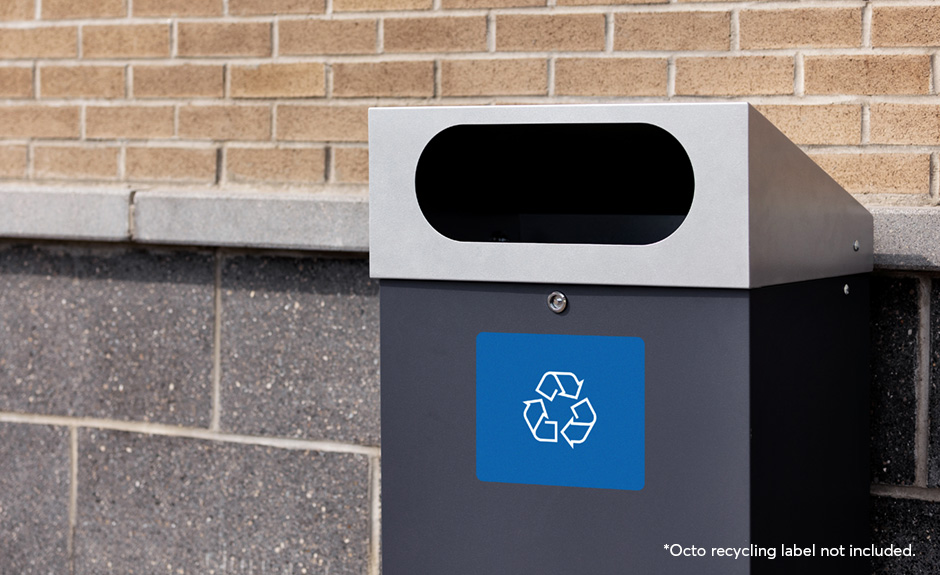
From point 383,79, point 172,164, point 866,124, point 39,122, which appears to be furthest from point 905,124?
point 39,122

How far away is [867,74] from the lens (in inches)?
69.8

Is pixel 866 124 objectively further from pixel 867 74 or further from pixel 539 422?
pixel 539 422

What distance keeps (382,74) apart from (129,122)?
687 mm

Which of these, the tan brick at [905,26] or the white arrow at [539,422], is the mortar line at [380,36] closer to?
the tan brick at [905,26]

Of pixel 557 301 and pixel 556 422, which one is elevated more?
pixel 557 301

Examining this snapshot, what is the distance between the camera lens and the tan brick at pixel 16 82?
7.43ft

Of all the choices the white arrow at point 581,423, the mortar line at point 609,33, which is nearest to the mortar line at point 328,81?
the mortar line at point 609,33

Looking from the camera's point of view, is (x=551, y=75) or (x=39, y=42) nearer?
(x=551, y=75)

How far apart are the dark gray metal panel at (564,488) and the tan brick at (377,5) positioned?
1.09 m

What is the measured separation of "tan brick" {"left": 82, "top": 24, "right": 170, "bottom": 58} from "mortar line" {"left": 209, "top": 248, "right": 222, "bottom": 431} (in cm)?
55

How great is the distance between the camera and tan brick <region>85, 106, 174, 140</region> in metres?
2.17

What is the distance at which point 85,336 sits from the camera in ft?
7.26

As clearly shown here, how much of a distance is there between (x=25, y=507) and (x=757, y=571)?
77.5 inches

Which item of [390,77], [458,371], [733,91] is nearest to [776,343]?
[458,371]
